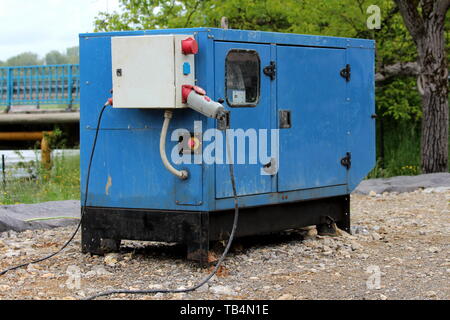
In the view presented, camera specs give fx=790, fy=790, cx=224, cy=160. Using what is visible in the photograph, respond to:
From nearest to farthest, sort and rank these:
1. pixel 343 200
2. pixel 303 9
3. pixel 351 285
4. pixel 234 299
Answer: pixel 234 299 < pixel 351 285 < pixel 343 200 < pixel 303 9

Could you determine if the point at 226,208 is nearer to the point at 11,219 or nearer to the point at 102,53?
the point at 102,53

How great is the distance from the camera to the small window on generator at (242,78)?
684cm

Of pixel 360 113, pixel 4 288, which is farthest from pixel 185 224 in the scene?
pixel 360 113

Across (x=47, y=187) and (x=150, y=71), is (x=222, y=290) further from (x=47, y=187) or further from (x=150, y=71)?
(x=47, y=187)

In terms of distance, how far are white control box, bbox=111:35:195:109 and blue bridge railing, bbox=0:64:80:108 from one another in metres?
17.1

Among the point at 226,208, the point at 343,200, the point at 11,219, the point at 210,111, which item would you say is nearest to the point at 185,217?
the point at 226,208

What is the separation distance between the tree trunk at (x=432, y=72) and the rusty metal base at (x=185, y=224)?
7.24m

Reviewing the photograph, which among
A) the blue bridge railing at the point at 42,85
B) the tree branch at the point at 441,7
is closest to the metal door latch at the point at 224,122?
the tree branch at the point at 441,7

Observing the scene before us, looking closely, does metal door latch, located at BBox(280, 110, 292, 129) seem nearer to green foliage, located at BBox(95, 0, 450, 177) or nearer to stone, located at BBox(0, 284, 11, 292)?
stone, located at BBox(0, 284, 11, 292)

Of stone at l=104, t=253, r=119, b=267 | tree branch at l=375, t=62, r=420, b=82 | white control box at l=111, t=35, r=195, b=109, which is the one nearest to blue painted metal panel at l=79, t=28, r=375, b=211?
white control box at l=111, t=35, r=195, b=109

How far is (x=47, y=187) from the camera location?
13.9 m

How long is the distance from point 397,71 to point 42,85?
11.8m

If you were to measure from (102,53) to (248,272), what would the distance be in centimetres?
232

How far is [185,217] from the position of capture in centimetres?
672
